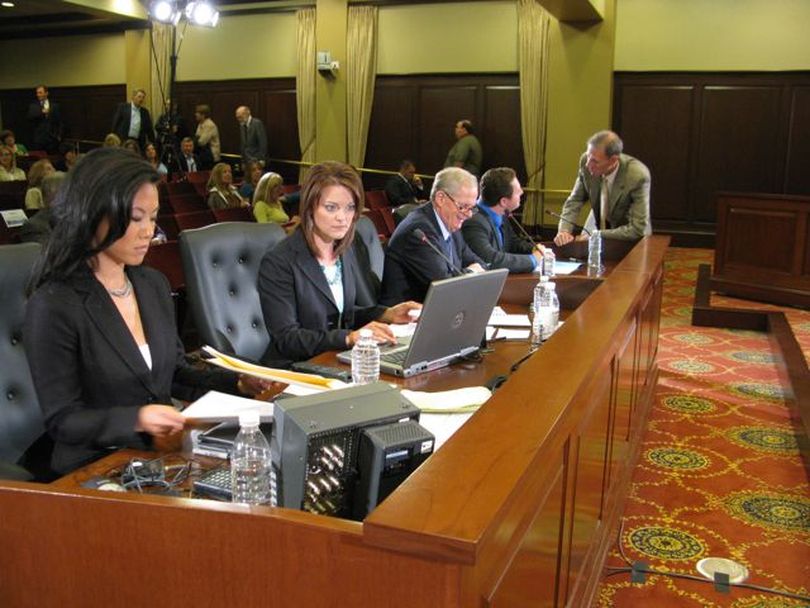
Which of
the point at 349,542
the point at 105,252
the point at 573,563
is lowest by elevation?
the point at 573,563

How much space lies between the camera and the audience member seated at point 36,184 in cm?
631

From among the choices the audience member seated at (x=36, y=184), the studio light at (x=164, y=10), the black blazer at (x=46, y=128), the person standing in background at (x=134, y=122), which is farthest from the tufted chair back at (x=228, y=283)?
the black blazer at (x=46, y=128)

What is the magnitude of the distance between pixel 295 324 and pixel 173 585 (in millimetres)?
1633

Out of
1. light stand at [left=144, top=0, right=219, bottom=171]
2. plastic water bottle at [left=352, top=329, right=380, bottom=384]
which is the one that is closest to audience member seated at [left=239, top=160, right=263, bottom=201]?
light stand at [left=144, top=0, right=219, bottom=171]

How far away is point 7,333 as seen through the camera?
1.99 metres

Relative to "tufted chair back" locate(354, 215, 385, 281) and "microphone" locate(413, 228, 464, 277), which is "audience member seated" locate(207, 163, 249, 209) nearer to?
"tufted chair back" locate(354, 215, 385, 281)

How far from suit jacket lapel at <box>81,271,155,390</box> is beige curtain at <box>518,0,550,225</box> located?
8.68 metres

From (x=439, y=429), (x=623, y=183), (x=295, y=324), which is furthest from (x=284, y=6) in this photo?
(x=439, y=429)

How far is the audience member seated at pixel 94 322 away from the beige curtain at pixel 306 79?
9793 mm

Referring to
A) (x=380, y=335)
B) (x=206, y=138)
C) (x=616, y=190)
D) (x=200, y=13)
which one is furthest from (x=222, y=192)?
→ (x=380, y=335)

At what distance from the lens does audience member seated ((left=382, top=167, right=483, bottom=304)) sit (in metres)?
3.34

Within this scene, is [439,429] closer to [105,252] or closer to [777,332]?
[105,252]

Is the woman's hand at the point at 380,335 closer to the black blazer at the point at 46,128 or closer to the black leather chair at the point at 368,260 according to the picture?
the black leather chair at the point at 368,260

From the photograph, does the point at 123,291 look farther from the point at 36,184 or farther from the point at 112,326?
the point at 36,184
